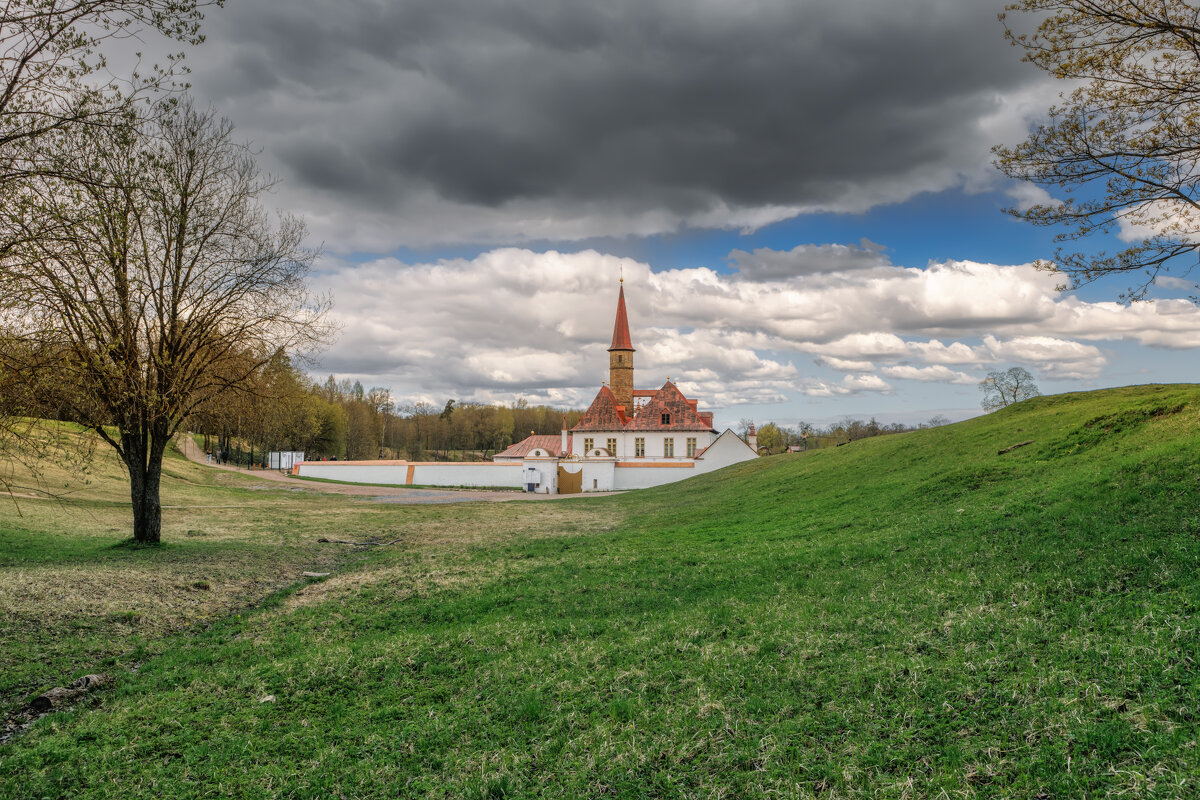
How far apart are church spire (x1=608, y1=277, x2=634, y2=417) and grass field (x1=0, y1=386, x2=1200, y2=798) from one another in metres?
67.4

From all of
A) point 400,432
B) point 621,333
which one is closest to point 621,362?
point 621,333

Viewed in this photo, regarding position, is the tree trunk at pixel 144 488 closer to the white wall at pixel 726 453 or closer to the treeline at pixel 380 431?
the treeline at pixel 380 431

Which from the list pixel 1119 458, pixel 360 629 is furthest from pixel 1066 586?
pixel 360 629

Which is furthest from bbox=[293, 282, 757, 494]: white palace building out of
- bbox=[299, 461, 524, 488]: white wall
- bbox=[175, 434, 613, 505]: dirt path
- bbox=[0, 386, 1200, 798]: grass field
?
bbox=[0, 386, 1200, 798]: grass field

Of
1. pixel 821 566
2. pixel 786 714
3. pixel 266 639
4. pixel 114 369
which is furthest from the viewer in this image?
pixel 114 369

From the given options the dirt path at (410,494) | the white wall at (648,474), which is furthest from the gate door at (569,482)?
the dirt path at (410,494)

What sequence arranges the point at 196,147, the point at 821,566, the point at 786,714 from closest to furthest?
the point at 786,714 → the point at 821,566 → the point at 196,147

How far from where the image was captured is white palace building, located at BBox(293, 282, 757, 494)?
5994 cm

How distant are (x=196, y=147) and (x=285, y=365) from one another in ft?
22.3

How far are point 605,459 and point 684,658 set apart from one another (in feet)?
176

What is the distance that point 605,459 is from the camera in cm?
6153

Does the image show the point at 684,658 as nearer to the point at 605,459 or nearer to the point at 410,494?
the point at 410,494

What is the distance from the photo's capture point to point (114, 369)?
45.5 feet

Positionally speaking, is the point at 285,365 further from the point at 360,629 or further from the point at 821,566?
the point at 821,566
